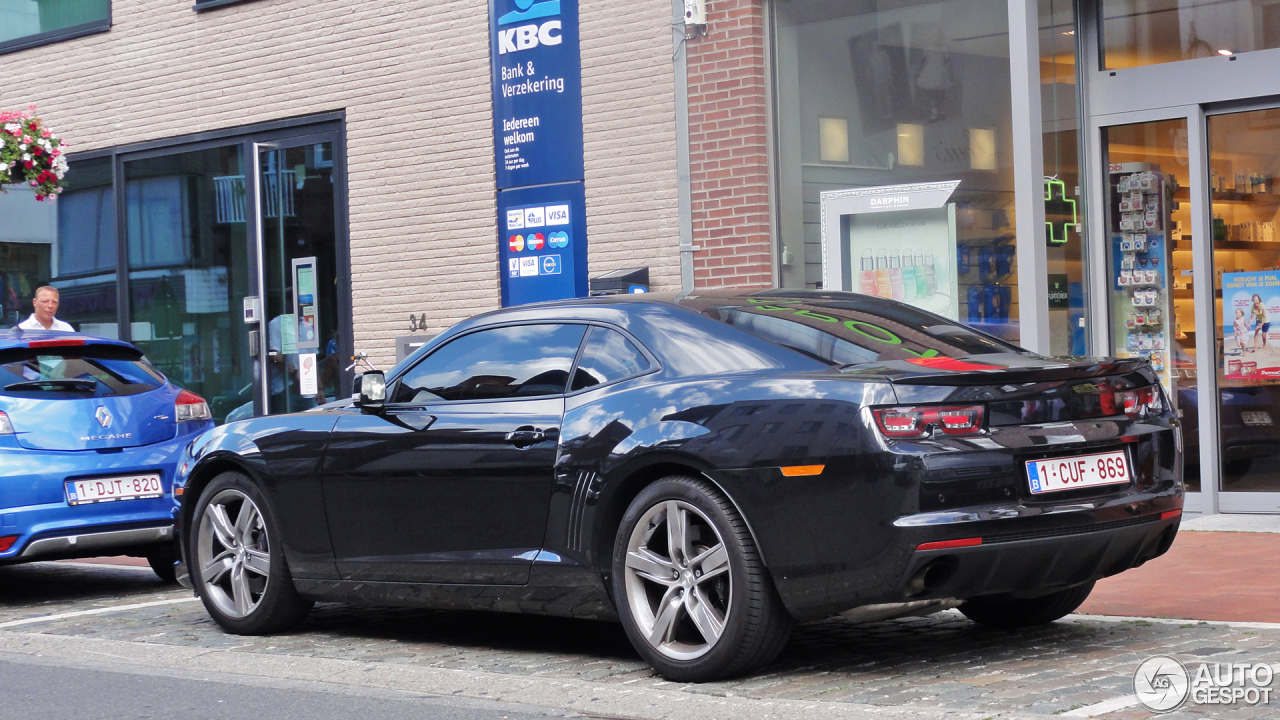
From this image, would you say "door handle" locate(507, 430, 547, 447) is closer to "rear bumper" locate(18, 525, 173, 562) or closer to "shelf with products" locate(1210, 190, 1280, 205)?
"rear bumper" locate(18, 525, 173, 562)

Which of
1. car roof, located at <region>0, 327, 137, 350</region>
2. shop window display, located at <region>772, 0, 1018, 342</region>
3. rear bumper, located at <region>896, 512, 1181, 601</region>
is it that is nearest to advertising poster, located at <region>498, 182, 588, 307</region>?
shop window display, located at <region>772, 0, 1018, 342</region>

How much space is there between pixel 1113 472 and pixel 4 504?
563 cm

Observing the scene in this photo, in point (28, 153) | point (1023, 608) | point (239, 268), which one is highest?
point (28, 153)

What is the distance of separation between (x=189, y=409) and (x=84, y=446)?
695 mm

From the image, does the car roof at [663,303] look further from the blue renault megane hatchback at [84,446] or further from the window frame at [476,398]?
the blue renault megane hatchback at [84,446]

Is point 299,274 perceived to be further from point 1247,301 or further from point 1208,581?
point 1208,581

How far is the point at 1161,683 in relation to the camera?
200 inches

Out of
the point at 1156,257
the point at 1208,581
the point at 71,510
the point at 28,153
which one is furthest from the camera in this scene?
the point at 28,153

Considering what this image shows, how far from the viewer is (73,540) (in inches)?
325

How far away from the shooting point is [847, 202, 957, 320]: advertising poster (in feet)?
35.5

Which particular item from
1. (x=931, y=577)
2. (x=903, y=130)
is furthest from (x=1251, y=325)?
(x=931, y=577)

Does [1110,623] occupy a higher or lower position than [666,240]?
lower

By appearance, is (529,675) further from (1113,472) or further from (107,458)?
(107,458)

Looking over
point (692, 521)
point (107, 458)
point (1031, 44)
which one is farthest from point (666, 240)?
point (692, 521)
